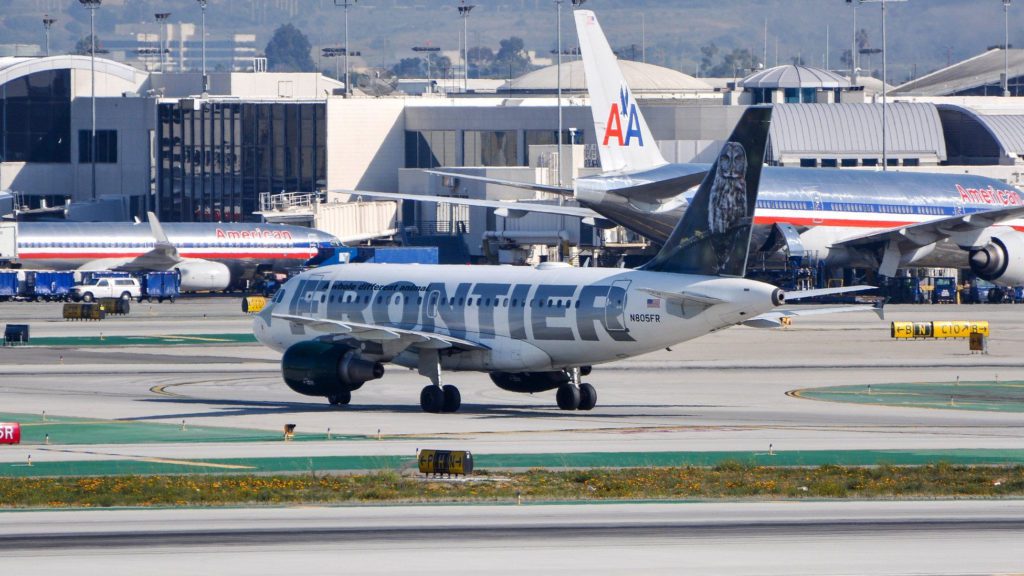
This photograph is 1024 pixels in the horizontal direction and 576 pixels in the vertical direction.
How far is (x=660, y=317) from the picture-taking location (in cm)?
4059

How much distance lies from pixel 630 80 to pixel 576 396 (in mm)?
133228

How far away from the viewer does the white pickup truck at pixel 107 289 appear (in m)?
97.4

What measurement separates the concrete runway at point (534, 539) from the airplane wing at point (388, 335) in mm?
15064

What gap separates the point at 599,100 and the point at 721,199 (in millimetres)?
39954

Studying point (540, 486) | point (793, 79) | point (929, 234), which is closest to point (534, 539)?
point (540, 486)

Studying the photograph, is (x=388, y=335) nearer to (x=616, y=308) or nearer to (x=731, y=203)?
(x=616, y=308)

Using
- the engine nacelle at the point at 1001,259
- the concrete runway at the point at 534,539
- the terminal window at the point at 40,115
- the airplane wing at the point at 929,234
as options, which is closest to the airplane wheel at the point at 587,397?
the concrete runway at the point at 534,539

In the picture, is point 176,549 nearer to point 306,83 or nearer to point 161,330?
point 161,330

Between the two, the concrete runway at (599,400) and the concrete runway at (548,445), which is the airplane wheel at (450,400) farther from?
the concrete runway at (548,445)

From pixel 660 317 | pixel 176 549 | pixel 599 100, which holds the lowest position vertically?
pixel 176 549

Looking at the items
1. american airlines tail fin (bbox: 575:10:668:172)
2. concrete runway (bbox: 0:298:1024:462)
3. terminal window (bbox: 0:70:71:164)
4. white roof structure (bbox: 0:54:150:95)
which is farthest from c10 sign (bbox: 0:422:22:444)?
terminal window (bbox: 0:70:71:164)

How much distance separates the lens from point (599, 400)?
47.5 meters

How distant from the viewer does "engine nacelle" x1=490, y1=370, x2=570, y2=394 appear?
44.2 meters

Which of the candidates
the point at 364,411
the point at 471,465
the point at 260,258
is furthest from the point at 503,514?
the point at 260,258
